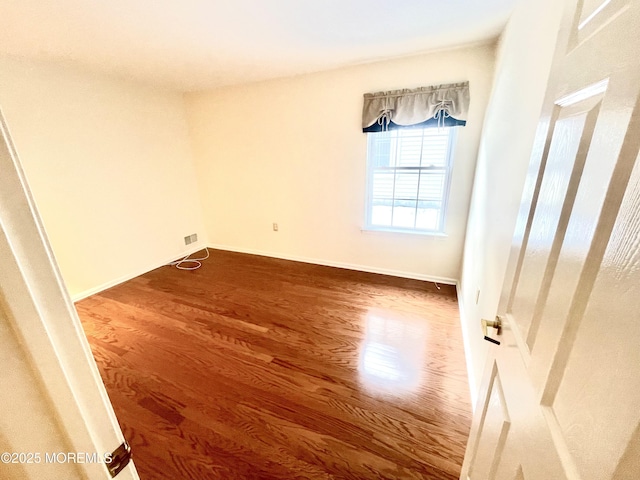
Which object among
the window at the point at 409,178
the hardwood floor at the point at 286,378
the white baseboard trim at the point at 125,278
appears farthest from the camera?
the white baseboard trim at the point at 125,278

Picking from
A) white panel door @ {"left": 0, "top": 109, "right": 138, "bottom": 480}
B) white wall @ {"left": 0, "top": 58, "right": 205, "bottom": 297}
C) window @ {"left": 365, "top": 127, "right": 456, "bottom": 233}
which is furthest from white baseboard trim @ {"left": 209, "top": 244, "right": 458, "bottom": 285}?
white panel door @ {"left": 0, "top": 109, "right": 138, "bottom": 480}

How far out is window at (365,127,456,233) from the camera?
263 centimetres

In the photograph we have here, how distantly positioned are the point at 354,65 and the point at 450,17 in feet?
3.48

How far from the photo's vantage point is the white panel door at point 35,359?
341mm

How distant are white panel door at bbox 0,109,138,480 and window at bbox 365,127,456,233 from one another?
284 centimetres

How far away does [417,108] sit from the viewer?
97.8 inches

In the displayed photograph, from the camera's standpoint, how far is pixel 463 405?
1.49 meters

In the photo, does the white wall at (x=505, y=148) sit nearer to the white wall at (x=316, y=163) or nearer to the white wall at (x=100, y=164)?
the white wall at (x=316, y=163)

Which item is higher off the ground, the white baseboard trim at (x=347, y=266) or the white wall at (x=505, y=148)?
the white wall at (x=505, y=148)

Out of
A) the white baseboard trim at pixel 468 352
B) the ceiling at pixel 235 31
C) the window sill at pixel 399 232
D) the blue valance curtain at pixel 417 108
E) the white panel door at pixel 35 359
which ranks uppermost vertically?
the ceiling at pixel 235 31

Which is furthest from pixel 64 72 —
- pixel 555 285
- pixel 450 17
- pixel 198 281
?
pixel 555 285

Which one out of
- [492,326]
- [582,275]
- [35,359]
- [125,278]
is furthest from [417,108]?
[125,278]

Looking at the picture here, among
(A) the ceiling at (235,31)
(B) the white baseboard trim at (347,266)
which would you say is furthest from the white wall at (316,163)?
(A) the ceiling at (235,31)

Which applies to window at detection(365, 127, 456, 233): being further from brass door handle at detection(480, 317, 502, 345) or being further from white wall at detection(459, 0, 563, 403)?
brass door handle at detection(480, 317, 502, 345)
